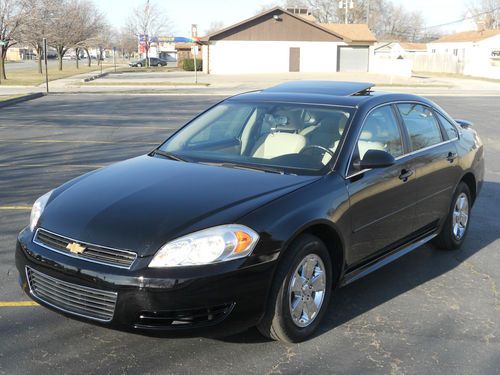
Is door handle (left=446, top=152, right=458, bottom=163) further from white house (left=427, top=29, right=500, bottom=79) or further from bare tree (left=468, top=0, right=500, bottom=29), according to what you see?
bare tree (left=468, top=0, right=500, bottom=29)

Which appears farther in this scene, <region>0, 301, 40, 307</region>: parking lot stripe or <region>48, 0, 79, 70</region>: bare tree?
<region>48, 0, 79, 70</region>: bare tree

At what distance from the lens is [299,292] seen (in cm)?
362

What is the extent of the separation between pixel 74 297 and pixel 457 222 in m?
3.88

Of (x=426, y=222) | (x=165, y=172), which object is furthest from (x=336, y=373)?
(x=426, y=222)

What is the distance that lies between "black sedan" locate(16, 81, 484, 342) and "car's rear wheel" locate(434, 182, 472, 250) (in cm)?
20

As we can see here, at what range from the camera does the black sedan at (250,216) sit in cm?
315

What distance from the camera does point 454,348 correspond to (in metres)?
3.68

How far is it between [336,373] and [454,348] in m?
0.89

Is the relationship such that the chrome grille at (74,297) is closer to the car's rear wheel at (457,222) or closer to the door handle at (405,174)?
the door handle at (405,174)

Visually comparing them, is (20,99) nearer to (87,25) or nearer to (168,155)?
(168,155)

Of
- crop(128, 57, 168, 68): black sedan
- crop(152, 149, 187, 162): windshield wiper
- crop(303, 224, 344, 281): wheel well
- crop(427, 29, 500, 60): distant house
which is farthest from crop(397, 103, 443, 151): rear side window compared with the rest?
crop(128, 57, 168, 68): black sedan

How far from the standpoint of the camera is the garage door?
5419 cm

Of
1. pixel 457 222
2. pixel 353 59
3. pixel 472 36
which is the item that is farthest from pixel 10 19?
pixel 472 36

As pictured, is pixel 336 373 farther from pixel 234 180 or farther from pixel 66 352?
pixel 66 352
